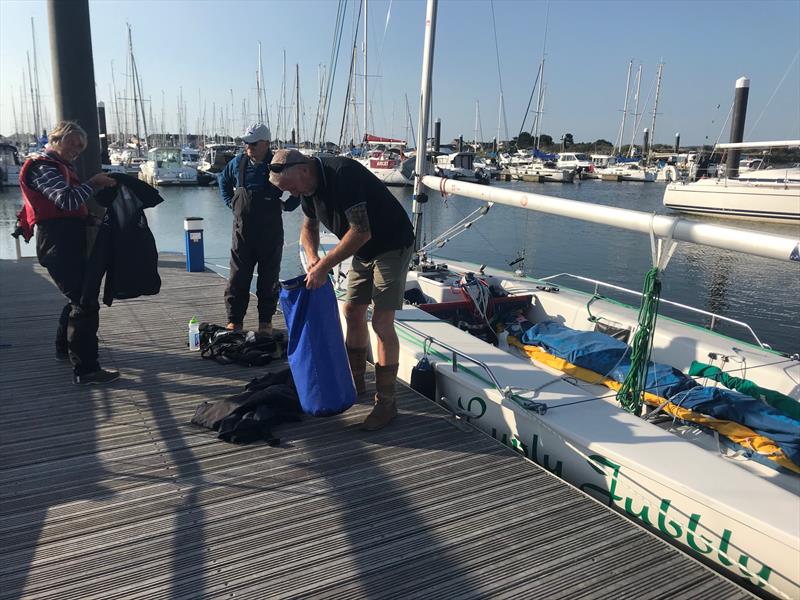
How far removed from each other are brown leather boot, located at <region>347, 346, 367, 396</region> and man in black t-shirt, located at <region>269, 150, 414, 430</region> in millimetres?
220

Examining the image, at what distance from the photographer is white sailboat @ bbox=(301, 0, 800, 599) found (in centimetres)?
252

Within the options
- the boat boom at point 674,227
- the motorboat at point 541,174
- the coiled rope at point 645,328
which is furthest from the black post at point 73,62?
the motorboat at point 541,174

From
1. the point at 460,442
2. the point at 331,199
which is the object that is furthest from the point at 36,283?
the point at 460,442

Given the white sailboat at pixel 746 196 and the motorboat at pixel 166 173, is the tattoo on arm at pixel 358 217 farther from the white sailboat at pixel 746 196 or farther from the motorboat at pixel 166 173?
the motorboat at pixel 166 173

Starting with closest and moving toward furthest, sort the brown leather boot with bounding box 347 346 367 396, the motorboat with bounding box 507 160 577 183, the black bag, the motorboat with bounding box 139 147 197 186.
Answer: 1. the brown leather boot with bounding box 347 346 367 396
2. the black bag
3. the motorboat with bounding box 139 147 197 186
4. the motorboat with bounding box 507 160 577 183

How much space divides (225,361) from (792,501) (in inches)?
152

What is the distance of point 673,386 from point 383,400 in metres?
1.96

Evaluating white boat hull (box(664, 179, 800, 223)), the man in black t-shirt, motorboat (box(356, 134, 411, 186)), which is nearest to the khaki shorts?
the man in black t-shirt

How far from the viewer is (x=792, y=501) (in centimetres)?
254

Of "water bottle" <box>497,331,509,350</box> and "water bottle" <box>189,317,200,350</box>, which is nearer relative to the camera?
"water bottle" <box>189,317,200,350</box>

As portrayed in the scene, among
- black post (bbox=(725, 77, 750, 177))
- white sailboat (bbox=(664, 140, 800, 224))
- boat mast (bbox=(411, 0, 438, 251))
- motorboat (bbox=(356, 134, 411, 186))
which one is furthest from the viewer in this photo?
motorboat (bbox=(356, 134, 411, 186))

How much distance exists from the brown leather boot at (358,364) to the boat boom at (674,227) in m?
1.88

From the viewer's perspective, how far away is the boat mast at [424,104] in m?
6.32

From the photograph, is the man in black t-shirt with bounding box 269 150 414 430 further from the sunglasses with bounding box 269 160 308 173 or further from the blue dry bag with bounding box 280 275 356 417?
the blue dry bag with bounding box 280 275 356 417
